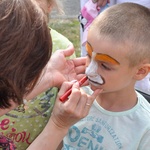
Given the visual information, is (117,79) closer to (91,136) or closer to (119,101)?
(119,101)

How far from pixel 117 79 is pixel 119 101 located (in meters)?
0.12

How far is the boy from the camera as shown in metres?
1.21

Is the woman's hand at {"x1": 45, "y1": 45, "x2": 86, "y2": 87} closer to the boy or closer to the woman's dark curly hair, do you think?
the boy

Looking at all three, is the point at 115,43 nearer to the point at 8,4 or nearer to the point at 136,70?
the point at 136,70

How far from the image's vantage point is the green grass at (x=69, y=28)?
13.3 feet

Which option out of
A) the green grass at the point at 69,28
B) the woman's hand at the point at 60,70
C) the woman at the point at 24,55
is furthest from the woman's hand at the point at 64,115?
the green grass at the point at 69,28

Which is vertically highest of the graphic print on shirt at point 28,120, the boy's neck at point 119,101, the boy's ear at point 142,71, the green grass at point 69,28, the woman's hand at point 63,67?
the boy's ear at point 142,71

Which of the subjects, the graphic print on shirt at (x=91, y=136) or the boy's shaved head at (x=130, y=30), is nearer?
the boy's shaved head at (x=130, y=30)

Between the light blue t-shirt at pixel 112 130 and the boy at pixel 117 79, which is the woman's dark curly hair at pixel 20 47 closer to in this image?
the boy at pixel 117 79

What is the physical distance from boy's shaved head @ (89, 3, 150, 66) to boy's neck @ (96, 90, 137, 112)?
0.15 meters

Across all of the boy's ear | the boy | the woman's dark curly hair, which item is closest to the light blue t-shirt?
the boy

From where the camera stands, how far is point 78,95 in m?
1.22

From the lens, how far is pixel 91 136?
4.47 ft

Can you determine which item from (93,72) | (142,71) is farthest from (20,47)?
(142,71)
